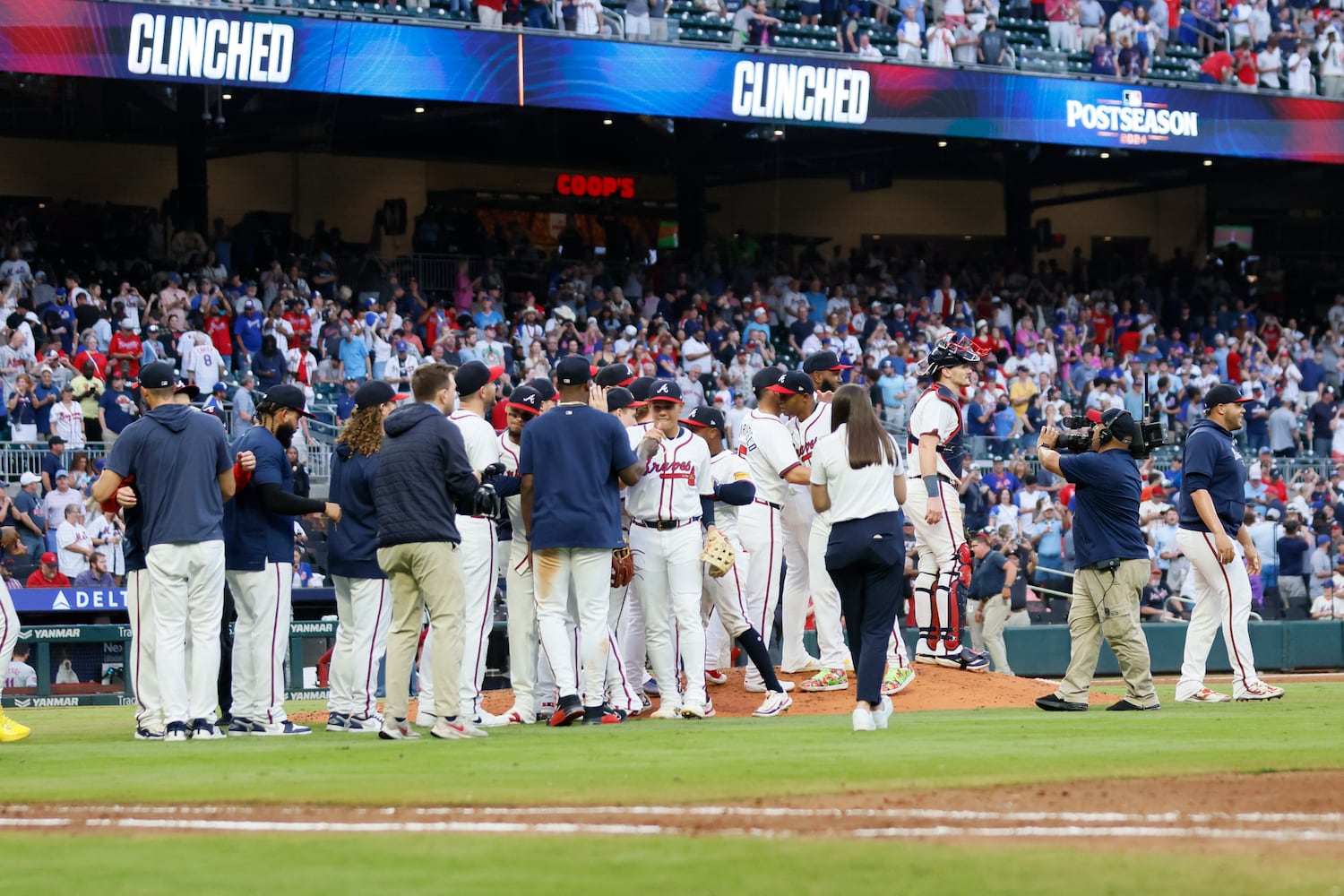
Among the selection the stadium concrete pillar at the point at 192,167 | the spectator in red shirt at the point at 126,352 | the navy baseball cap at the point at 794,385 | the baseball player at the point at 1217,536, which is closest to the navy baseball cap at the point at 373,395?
the navy baseball cap at the point at 794,385

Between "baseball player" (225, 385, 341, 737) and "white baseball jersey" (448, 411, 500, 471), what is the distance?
806mm

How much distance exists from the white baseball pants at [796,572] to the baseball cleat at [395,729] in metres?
3.29

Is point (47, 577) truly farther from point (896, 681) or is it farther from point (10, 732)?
point (896, 681)

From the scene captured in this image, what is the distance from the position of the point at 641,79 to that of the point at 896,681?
53.9ft

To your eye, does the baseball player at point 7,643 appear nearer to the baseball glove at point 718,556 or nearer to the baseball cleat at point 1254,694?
the baseball glove at point 718,556

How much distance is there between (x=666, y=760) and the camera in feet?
25.8

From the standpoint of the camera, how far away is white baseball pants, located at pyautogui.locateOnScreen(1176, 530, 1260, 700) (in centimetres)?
1152

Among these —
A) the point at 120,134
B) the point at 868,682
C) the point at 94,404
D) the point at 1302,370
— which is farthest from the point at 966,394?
the point at 868,682

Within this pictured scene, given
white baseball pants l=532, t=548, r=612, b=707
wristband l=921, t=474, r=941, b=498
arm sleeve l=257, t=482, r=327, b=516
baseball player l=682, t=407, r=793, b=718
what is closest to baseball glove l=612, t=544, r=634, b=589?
white baseball pants l=532, t=548, r=612, b=707

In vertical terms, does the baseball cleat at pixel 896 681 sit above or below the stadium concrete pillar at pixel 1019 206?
below

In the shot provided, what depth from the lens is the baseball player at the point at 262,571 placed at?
9.91m

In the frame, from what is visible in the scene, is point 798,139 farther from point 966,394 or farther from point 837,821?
point 837,821

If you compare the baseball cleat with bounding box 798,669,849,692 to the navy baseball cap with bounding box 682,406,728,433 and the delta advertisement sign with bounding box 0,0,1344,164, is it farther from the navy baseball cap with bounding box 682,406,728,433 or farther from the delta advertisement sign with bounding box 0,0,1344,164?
the delta advertisement sign with bounding box 0,0,1344,164

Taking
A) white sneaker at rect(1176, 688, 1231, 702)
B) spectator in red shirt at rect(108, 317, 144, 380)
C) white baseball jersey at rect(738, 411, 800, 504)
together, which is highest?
spectator in red shirt at rect(108, 317, 144, 380)
